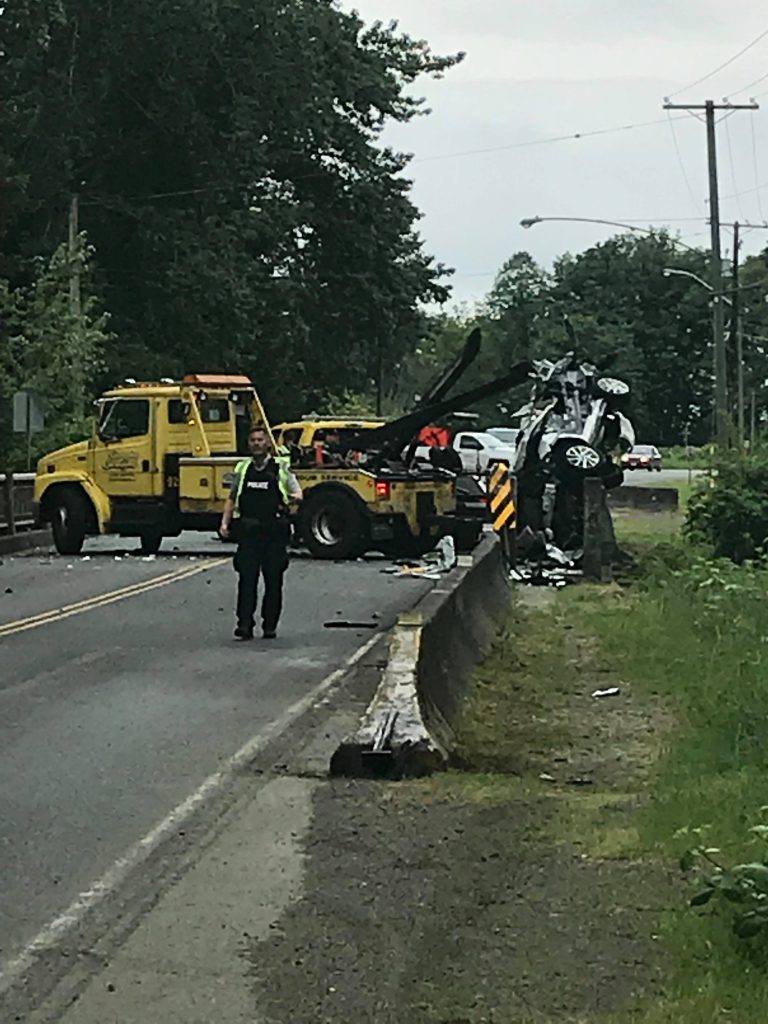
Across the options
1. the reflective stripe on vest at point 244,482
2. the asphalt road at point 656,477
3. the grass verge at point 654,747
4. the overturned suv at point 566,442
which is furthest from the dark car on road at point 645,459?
the reflective stripe on vest at point 244,482

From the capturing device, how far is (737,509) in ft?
94.4

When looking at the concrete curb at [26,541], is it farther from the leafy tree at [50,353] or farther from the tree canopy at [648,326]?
the tree canopy at [648,326]

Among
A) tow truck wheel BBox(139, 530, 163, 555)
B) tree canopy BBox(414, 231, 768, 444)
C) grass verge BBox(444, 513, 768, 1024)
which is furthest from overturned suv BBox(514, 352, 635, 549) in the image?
tree canopy BBox(414, 231, 768, 444)

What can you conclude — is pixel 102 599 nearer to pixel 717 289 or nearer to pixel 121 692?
pixel 121 692

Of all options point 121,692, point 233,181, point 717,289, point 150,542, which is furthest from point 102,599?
point 233,181

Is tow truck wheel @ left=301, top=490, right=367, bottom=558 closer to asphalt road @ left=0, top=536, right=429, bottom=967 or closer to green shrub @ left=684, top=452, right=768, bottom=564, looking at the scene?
asphalt road @ left=0, top=536, right=429, bottom=967

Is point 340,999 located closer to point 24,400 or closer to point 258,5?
point 24,400

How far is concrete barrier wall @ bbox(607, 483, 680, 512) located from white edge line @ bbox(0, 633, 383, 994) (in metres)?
32.4

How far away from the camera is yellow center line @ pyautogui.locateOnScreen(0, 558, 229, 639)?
18.8 meters

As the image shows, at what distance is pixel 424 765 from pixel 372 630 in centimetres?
822

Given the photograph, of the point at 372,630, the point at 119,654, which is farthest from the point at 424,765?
the point at 372,630

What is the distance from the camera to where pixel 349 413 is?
6544cm

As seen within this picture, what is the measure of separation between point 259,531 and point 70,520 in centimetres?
1347

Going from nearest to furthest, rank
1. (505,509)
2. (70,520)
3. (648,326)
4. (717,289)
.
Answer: (505,509) < (70,520) < (717,289) < (648,326)
